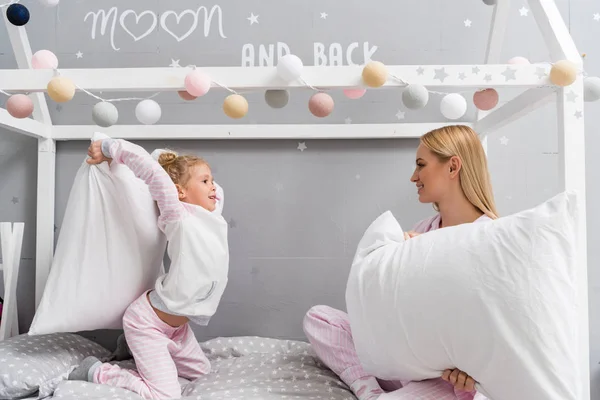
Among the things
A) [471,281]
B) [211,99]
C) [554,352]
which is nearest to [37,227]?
[211,99]

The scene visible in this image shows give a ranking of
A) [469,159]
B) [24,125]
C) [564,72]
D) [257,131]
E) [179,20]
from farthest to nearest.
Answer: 1. [179,20]
2. [257,131]
3. [24,125]
4. [469,159]
5. [564,72]

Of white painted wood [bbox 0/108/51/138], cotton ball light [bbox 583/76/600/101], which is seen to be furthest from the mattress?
cotton ball light [bbox 583/76/600/101]

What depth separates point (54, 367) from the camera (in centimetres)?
135

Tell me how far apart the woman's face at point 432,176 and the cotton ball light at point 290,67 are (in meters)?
0.42

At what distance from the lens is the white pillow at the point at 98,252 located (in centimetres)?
136

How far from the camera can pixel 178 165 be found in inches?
60.3

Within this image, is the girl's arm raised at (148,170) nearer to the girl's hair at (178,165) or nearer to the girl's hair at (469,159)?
the girl's hair at (178,165)

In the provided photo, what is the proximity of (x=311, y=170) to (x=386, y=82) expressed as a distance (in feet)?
2.23

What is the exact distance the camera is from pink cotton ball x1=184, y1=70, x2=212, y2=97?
3.81ft

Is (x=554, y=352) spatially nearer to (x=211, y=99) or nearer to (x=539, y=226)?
(x=539, y=226)

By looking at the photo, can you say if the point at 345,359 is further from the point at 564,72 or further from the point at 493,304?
the point at 564,72

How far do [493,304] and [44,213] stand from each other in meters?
1.45

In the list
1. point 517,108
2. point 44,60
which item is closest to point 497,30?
point 517,108

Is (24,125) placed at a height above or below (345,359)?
above
